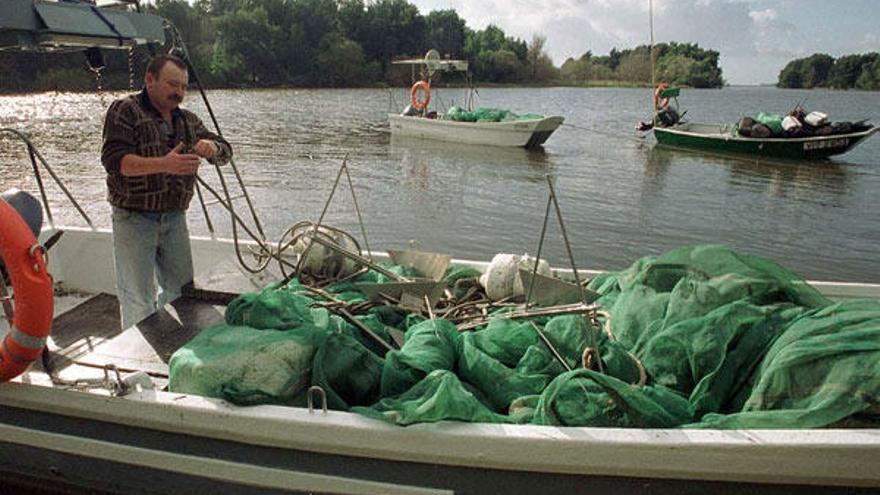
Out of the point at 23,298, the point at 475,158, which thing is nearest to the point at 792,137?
the point at 475,158

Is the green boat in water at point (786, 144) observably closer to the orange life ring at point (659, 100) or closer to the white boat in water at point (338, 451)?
the orange life ring at point (659, 100)

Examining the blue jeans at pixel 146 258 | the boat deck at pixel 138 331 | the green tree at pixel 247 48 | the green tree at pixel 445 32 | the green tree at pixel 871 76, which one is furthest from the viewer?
the green tree at pixel 445 32

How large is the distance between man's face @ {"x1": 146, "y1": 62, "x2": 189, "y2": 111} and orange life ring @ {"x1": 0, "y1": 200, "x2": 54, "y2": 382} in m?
1.09

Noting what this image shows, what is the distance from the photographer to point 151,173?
3566mm

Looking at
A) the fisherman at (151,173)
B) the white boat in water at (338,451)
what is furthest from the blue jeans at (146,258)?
the white boat in water at (338,451)

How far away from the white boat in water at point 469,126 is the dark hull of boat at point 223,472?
18.4 m

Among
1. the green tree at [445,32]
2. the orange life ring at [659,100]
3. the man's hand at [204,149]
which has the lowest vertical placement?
the man's hand at [204,149]

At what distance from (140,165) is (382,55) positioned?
83.8 m

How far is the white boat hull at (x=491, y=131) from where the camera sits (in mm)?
20656

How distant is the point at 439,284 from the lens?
4.02 metres

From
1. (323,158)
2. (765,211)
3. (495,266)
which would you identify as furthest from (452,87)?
(495,266)

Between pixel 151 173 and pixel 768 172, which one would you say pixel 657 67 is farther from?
pixel 151 173

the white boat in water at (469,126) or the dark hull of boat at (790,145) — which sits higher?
the white boat in water at (469,126)

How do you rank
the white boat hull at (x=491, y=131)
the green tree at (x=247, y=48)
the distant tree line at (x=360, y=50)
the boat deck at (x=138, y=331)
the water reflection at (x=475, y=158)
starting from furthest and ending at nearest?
the distant tree line at (x=360, y=50) → the green tree at (x=247, y=48) → the white boat hull at (x=491, y=131) → the water reflection at (x=475, y=158) → the boat deck at (x=138, y=331)
